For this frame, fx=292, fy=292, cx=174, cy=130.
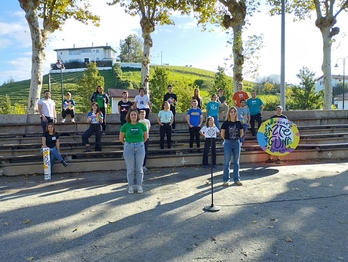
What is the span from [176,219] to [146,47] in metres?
12.3

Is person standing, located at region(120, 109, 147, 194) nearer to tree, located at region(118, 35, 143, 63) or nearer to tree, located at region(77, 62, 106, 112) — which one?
tree, located at region(77, 62, 106, 112)

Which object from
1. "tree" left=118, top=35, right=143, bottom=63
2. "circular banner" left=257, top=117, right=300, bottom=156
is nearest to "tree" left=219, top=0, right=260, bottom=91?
"circular banner" left=257, top=117, right=300, bottom=156

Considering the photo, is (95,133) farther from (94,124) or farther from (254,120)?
(254,120)

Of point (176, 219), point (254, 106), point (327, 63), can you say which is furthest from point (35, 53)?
point (327, 63)

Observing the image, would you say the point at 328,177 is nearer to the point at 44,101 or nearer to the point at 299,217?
the point at 299,217

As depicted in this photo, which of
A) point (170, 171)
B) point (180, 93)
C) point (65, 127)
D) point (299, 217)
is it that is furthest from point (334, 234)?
point (180, 93)

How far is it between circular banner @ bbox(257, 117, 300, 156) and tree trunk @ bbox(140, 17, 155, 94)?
24.3ft

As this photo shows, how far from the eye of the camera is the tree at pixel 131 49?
10044 cm

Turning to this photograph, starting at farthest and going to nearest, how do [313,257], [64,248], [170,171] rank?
[170,171], [64,248], [313,257]

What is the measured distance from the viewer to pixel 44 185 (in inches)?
297

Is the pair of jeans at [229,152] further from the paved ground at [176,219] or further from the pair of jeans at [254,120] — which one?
the pair of jeans at [254,120]

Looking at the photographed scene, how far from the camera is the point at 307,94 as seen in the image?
40.4m

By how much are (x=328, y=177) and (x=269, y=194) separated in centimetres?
247

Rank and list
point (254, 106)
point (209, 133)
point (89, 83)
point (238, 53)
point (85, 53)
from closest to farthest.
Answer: point (209, 133)
point (254, 106)
point (238, 53)
point (89, 83)
point (85, 53)
